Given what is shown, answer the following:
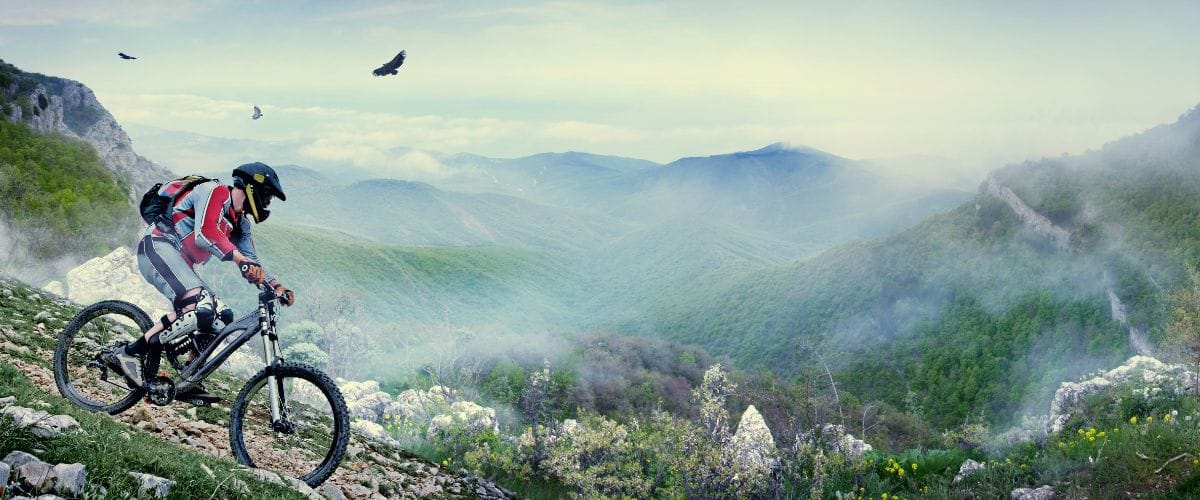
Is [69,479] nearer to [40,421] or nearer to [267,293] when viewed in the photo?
[40,421]

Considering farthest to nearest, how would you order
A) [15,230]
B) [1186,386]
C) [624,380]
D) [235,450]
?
[624,380] < [15,230] < [1186,386] < [235,450]

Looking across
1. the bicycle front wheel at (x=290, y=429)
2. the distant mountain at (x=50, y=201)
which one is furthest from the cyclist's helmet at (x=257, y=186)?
the distant mountain at (x=50, y=201)

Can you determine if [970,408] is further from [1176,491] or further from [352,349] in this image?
[1176,491]

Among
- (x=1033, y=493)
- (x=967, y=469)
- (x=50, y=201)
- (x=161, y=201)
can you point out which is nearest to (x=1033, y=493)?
(x=1033, y=493)

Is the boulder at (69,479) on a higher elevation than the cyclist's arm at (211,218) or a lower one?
lower

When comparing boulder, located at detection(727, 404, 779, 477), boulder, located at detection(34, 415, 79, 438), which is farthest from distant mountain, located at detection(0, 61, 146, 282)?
boulder, located at detection(727, 404, 779, 477)

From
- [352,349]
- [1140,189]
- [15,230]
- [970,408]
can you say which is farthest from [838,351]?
[15,230]

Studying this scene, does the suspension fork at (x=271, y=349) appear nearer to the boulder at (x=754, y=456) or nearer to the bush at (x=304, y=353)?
the boulder at (x=754, y=456)
